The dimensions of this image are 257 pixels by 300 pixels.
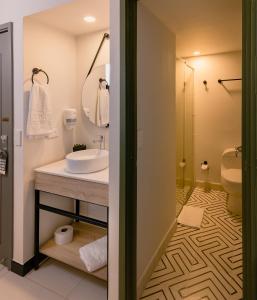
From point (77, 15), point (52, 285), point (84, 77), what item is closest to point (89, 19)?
point (77, 15)

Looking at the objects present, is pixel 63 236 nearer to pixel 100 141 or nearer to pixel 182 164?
pixel 100 141

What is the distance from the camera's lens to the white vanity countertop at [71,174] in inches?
63.3

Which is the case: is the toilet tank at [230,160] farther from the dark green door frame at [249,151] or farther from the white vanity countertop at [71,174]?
the dark green door frame at [249,151]

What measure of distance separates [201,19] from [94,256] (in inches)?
82.8

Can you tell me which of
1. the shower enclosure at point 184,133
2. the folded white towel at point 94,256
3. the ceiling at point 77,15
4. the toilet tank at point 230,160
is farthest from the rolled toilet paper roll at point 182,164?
the ceiling at point 77,15

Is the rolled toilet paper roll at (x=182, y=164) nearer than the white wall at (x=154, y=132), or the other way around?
the white wall at (x=154, y=132)

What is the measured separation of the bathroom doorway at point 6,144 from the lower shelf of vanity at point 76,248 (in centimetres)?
34

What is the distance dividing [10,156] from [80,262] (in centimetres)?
103

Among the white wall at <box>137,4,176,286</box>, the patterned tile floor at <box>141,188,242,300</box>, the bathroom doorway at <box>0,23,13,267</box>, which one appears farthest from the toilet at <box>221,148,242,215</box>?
the bathroom doorway at <box>0,23,13,267</box>

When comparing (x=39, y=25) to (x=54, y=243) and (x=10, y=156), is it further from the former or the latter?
(x=54, y=243)

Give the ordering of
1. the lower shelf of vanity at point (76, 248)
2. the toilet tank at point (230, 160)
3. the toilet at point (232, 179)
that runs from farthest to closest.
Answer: the toilet tank at point (230, 160) < the toilet at point (232, 179) < the lower shelf of vanity at point (76, 248)

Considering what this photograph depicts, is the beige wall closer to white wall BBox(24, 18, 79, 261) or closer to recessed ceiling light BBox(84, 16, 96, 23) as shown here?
white wall BBox(24, 18, 79, 261)

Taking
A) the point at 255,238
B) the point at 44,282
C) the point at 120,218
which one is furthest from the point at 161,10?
the point at 44,282

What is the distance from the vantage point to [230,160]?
332cm
